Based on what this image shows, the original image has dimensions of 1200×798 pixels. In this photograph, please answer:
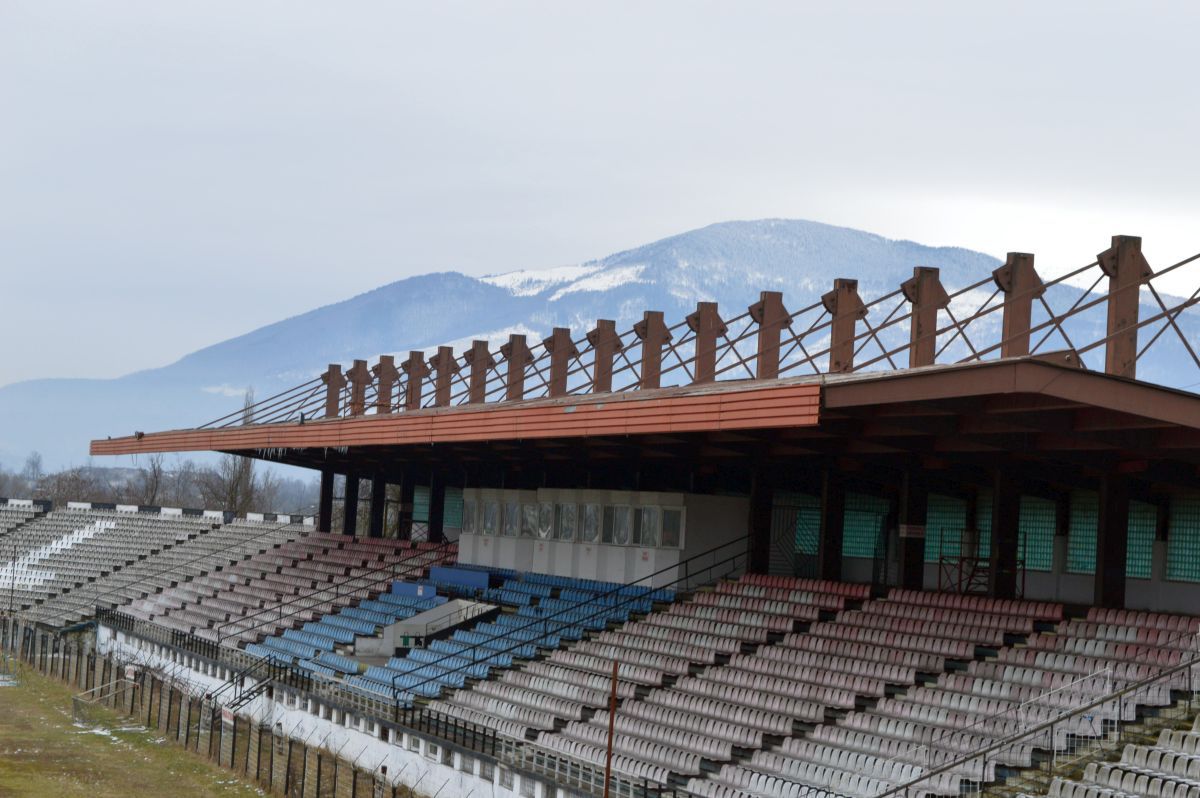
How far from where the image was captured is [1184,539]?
27.6 meters

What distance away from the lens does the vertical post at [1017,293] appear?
83.2ft

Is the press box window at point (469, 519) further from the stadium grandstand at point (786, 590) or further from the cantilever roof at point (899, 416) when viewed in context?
the cantilever roof at point (899, 416)

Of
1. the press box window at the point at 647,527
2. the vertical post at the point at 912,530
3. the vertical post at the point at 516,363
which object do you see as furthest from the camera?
the vertical post at the point at 516,363

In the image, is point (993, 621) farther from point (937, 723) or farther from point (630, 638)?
point (630, 638)

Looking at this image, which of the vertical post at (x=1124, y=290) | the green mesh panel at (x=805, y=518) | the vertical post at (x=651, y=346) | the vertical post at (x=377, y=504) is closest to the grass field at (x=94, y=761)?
the green mesh panel at (x=805, y=518)

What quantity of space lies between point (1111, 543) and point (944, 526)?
759 cm

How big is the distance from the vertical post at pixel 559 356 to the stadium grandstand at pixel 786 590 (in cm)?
16

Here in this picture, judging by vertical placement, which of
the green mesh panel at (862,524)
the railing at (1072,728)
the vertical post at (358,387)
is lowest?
the railing at (1072,728)

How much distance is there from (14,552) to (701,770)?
54.4 meters

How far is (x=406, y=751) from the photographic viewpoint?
2988 centimetres

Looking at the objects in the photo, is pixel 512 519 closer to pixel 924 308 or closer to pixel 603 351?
pixel 603 351

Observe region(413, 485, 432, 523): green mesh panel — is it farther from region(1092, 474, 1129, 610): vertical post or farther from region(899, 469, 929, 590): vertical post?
region(1092, 474, 1129, 610): vertical post

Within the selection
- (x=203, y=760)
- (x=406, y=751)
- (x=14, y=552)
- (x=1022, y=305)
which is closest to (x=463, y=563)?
(x=203, y=760)

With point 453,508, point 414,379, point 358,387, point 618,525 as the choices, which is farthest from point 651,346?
point 358,387
